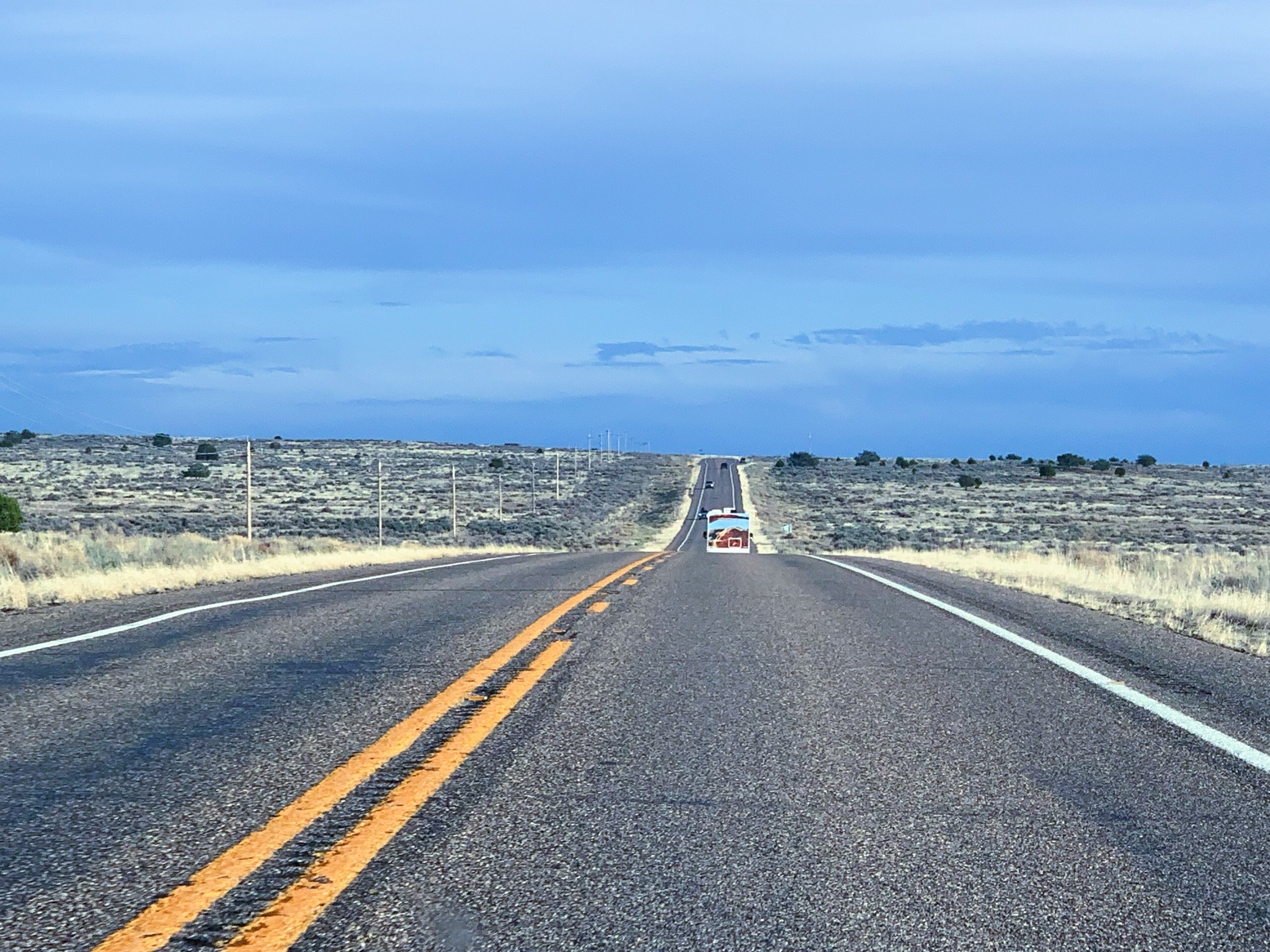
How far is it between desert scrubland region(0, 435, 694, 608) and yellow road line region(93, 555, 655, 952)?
7857mm

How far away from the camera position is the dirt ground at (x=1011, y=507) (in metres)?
49.8

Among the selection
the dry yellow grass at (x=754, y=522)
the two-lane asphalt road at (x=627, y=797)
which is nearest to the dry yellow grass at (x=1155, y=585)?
the two-lane asphalt road at (x=627, y=797)

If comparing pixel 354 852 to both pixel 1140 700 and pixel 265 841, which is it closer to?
pixel 265 841

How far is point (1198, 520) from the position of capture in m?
59.9

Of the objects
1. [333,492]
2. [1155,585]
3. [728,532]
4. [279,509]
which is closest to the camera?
[1155,585]

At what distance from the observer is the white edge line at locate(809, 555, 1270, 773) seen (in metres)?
4.88

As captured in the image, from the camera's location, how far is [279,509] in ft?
205

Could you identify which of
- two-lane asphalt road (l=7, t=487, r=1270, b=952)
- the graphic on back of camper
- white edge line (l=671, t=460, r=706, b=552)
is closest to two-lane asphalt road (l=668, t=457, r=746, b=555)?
white edge line (l=671, t=460, r=706, b=552)

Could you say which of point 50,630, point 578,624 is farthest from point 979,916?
point 50,630

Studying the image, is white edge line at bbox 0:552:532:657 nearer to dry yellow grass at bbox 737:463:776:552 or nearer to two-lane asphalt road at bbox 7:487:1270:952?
two-lane asphalt road at bbox 7:487:1270:952

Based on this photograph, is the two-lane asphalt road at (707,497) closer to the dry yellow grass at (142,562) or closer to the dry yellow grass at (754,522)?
the dry yellow grass at (754,522)

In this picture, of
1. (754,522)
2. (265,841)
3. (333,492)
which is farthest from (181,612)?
(333,492)

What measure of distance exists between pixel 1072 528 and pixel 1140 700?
5229 cm

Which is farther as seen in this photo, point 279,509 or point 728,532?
point 279,509
